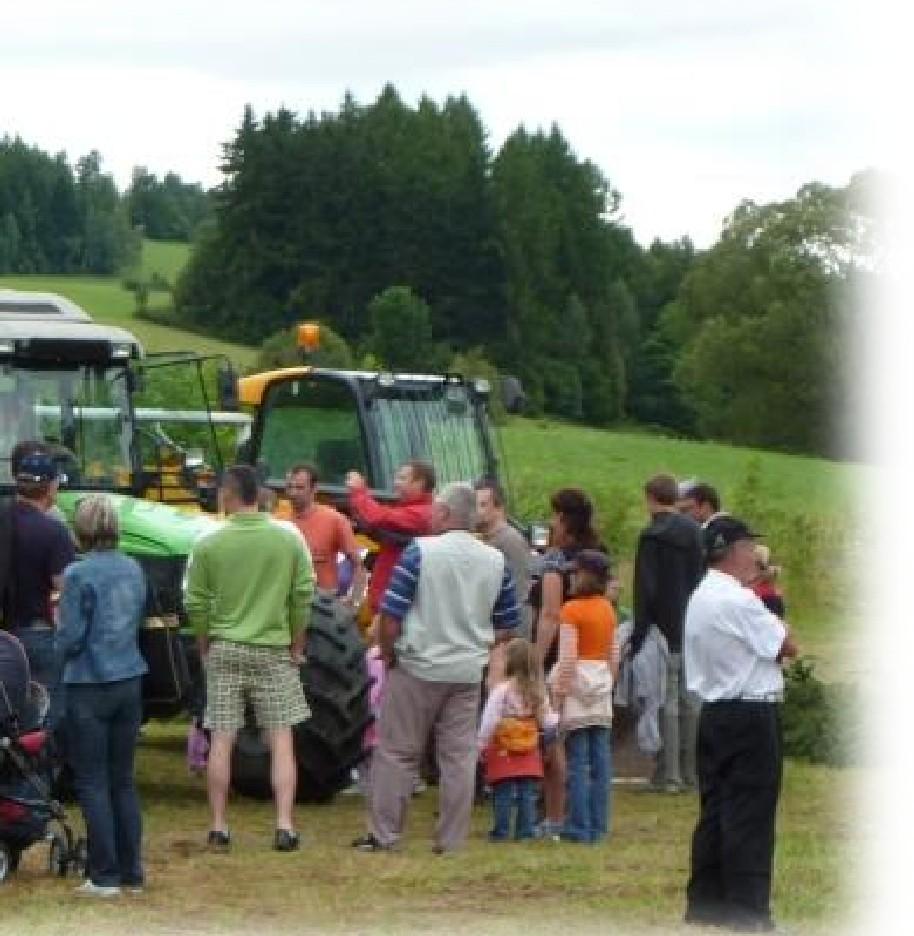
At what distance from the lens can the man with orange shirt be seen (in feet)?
48.4

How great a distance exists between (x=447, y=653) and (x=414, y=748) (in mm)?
485

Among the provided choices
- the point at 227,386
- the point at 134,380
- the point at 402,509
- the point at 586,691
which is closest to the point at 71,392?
the point at 134,380

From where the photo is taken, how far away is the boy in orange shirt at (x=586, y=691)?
13312 millimetres

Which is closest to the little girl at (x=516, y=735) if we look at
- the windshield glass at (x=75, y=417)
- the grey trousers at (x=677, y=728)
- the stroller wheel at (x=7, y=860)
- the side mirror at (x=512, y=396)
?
the grey trousers at (x=677, y=728)

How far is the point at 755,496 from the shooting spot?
37188 mm

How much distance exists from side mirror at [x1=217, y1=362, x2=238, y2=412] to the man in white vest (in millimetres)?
3285

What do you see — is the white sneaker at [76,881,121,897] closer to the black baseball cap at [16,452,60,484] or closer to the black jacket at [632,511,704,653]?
the black baseball cap at [16,452,60,484]

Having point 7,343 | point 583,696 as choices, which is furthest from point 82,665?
point 7,343

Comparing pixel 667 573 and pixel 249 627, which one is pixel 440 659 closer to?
pixel 249 627

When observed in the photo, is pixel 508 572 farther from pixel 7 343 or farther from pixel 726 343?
pixel 726 343

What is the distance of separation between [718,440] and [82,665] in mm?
78143

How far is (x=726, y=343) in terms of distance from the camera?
82.2 meters

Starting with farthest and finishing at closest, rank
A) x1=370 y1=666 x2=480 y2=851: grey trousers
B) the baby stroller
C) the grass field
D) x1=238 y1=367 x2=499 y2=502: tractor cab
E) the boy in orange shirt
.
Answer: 1. the grass field
2. x1=238 y1=367 x2=499 y2=502: tractor cab
3. the boy in orange shirt
4. x1=370 y1=666 x2=480 y2=851: grey trousers
5. the baby stroller

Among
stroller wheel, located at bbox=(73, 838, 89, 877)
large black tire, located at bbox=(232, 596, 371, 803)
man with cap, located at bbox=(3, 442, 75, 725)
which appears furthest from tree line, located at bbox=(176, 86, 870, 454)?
stroller wheel, located at bbox=(73, 838, 89, 877)
